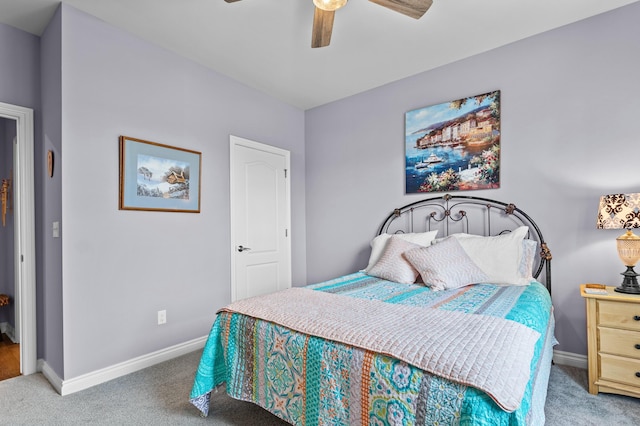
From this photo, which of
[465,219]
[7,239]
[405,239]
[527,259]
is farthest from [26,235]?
[527,259]

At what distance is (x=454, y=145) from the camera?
308 centimetres

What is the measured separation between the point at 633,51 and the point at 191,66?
347cm

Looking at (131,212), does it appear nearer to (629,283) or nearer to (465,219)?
(465,219)

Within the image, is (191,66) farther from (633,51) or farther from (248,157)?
(633,51)

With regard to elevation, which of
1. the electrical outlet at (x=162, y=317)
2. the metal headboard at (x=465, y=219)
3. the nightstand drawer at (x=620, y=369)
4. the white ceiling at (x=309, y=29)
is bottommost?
the nightstand drawer at (x=620, y=369)

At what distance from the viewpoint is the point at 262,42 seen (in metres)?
2.77

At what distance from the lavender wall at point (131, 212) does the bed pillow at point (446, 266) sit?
1.89 metres

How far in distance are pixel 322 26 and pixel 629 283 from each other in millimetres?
2555

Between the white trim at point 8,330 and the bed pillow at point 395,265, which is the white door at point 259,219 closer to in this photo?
the bed pillow at point 395,265

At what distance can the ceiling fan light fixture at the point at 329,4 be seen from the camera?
6.12ft

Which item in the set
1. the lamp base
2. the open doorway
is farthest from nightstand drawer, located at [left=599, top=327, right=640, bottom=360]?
the open doorway

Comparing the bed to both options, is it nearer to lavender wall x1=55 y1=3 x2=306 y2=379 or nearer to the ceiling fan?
lavender wall x1=55 y1=3 x2=306 y2=379

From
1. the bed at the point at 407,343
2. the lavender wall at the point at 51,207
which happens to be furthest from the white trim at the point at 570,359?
the lavender wall at the point at 51,207

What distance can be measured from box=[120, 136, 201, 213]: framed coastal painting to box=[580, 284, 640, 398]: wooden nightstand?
10.2ft
